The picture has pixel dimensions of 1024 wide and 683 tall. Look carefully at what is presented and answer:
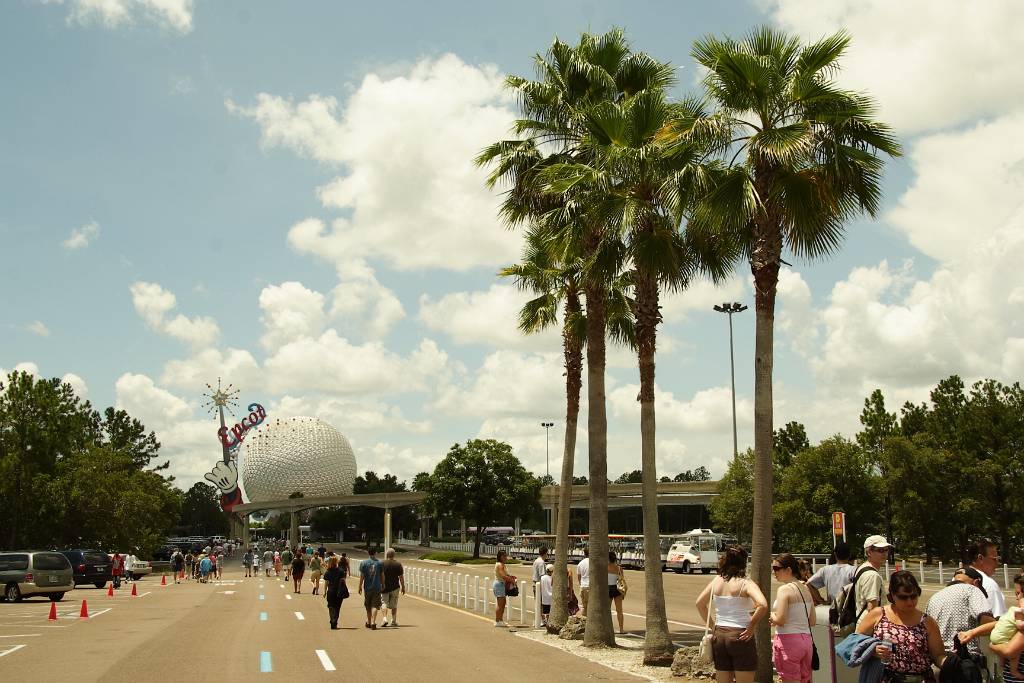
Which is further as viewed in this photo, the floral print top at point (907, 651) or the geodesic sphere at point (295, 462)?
the geodesic sphere at point (295, 462)

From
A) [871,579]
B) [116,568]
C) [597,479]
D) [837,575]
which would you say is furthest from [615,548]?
[871,579]

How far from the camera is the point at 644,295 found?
1588 centimetres

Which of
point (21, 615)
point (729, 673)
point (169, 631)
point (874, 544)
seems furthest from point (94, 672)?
point (21, 615)

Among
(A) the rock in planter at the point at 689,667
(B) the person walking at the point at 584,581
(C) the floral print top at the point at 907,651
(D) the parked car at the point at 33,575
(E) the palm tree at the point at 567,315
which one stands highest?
(E) the palm tree at the point at 567,315

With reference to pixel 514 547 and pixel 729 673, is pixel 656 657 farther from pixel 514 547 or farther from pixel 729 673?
pixel 514 547

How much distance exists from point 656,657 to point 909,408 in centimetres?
4469

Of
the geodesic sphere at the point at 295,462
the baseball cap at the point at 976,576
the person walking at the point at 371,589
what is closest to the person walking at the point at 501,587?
the person walking at the point at 371,589

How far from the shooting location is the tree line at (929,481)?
45125 mm

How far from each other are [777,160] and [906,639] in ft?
23.9

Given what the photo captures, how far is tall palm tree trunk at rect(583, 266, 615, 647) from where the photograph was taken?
16.7m

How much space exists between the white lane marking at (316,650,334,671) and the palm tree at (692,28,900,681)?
20.1ft

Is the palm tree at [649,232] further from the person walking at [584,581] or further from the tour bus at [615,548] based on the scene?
the tour bus at [615,548]

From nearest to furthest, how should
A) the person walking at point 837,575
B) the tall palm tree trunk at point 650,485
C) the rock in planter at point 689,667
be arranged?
the person walking at point 837,575 < the rock in planter at point 689,667 < the tall palm tree trunk at point 650,485

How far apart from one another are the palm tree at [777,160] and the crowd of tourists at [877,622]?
3297mm
